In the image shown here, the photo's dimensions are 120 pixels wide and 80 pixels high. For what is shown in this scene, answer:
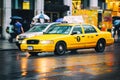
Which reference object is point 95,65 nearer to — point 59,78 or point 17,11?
point 59,78

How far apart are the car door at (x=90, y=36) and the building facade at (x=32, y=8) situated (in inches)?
558

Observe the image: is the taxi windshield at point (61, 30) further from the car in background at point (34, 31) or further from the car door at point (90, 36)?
the car in background at point (34, 31)

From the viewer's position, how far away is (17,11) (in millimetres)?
37312

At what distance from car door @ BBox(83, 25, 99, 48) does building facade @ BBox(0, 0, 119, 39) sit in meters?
14.2

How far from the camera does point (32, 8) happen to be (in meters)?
38.4

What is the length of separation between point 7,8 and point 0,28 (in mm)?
1643

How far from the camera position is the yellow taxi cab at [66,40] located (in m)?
20.5

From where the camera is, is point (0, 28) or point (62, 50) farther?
point (0, 28)

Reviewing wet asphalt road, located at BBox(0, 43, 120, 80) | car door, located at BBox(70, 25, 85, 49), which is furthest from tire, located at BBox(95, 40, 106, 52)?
wet asphalt road, located at BBox(0, 43, 120, 80)

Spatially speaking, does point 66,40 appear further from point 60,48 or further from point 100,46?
point 100,46

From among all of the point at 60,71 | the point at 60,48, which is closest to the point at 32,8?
the point at 60,48

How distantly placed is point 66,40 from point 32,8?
17533 mm

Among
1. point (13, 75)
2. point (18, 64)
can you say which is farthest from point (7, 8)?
point (13, 75)

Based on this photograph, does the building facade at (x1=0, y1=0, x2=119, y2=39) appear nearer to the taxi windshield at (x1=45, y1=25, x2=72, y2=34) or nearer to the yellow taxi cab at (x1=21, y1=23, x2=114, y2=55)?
the yellow taxi cab at (x1=21, y1=23, x2=114, y2=55)
